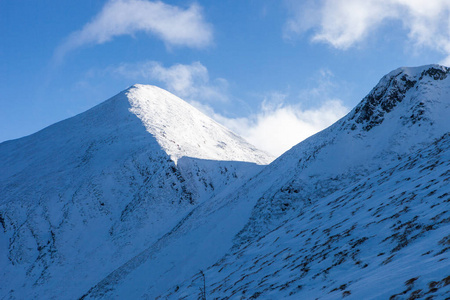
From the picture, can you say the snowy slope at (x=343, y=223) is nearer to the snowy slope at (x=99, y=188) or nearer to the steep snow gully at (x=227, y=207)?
the steep snow gully at (x=227, y=207)

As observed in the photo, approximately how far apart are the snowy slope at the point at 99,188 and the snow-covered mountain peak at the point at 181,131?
12.6 inches

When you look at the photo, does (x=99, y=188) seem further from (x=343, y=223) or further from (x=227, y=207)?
(x=343, y=223)

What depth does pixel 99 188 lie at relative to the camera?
52.2 meters

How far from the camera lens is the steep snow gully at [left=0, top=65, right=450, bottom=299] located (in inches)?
261

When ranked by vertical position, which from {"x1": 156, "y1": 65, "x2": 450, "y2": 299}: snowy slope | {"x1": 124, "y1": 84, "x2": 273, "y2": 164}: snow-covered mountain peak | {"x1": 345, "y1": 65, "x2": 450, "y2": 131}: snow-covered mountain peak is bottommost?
{"x1": 156, "y1": 65, "x2": 450, "y2": 299}: snowy slope

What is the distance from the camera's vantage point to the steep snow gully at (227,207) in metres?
6.62

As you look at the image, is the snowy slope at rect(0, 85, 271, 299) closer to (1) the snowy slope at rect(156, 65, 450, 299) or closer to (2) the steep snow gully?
(2) the steep snow gully

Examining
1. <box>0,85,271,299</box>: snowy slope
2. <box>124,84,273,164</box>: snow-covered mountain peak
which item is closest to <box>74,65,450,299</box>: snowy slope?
<box>0,85,271,299</box>: snowy slope

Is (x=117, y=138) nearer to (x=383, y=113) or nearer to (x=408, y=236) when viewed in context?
(x=383, y=113)

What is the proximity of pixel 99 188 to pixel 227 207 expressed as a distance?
3103 cm

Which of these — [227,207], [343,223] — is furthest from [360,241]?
[227,207]

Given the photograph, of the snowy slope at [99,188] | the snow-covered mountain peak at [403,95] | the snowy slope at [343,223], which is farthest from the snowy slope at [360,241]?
the snowy slope at [99,188]

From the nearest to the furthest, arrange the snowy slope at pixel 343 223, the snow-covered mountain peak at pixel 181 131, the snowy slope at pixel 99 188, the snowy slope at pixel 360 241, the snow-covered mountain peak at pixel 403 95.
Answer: the snowy slope at pixel 360 241 < the snowy slope at pixel 343 223 < the snow-covered mountain peak at pixel 403 95 < the snowy slope at pixel 99 188 < the snow-covered mountain peak at pixel 181 131

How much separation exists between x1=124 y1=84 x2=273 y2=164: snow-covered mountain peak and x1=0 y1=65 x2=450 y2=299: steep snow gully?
0.63m
